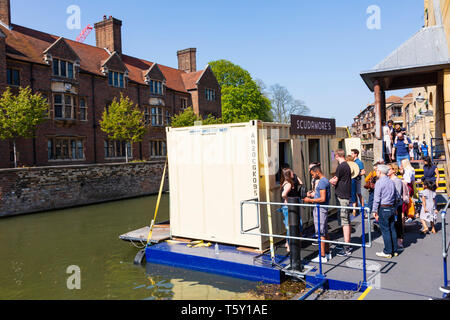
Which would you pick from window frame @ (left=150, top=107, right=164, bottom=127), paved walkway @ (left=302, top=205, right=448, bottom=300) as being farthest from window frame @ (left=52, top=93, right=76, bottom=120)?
paved walkway @ (left=302, top=205, right=448, bottom=300)

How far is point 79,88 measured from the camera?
1158 inches

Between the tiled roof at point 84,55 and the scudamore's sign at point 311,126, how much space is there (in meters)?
23.3

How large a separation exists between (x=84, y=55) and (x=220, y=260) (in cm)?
2987

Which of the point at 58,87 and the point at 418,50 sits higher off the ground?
the point at 58,87

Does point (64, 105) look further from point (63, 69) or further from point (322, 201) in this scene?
point (322, 201)

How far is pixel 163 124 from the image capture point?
37.8m

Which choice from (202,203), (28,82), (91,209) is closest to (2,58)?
(28,82)

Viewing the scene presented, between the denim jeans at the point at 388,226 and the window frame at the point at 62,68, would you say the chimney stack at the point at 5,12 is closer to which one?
the window frame at the point at 62,68

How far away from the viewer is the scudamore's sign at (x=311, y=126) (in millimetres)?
9180

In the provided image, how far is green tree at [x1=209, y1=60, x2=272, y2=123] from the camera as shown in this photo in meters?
50.4

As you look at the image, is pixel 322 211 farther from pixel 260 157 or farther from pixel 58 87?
pixel 58 87

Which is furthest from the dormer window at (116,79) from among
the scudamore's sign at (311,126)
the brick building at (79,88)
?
the scudamore's sign at (311,126)
